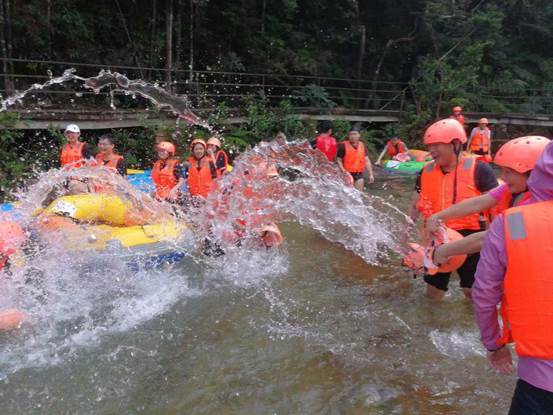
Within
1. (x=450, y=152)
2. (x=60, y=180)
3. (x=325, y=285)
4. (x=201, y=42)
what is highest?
(x=201, y=42)

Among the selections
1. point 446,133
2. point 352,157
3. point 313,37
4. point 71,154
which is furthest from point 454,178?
point 313,37

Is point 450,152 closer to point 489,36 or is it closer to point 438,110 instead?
point 438,110

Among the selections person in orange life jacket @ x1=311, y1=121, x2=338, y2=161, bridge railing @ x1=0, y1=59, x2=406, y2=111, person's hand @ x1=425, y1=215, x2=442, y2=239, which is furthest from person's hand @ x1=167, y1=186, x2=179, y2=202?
bridge railing @ x1=0, y1=59, x2=406, y2=111

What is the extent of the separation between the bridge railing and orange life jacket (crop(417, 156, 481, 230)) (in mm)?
8950

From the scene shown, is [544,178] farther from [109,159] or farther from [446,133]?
[109,159]

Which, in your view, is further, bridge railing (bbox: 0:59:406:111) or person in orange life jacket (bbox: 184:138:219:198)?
bridge railing (bbox: 0:59:406:111)

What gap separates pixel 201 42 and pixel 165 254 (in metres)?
12.9

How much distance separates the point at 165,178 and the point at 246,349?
3558 mm

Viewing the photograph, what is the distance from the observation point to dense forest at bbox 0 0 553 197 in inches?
582

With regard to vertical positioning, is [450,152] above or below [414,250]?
above

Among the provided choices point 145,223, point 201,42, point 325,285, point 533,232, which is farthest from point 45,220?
point 201,42

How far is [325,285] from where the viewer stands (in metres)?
Answer: 6.55

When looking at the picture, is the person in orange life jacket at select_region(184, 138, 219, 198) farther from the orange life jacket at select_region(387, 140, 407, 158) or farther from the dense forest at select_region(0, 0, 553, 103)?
the orange life jacket at select_region(387, 140, 407, 158)

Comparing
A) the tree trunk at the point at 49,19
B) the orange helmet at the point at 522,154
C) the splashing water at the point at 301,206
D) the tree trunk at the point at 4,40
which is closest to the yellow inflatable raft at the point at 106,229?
the splashing water at the point at 301,206
